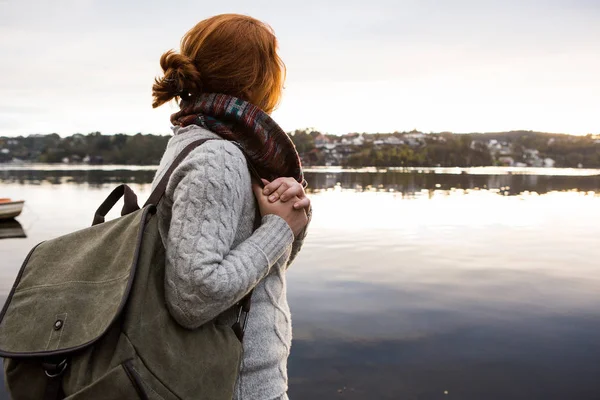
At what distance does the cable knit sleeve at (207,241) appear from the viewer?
1222 mm

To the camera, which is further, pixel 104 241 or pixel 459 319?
pixel 459 319

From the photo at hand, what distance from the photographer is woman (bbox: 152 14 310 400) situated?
124 cm

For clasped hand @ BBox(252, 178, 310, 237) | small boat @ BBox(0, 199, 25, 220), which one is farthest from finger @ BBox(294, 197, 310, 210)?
small boat @ BBox(0, 199, 25, 220)

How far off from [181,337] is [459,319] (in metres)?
7.35

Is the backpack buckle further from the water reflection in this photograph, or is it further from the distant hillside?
the distant hillside

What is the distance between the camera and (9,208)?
20.7m

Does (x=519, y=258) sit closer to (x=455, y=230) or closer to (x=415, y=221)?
(x=455, y=230)

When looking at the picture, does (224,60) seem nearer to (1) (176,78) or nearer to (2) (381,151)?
(1) (176,78)

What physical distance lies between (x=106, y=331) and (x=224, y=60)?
0.73 meters

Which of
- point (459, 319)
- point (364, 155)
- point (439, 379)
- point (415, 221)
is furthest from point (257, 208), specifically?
point (364, 155)

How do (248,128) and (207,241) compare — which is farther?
(248,128)

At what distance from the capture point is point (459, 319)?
7969 mm

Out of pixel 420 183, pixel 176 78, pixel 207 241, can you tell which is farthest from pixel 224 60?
pixel 420 183

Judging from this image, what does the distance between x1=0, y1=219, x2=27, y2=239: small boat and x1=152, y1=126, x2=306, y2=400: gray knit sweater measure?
18638 mm
